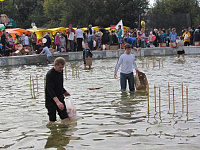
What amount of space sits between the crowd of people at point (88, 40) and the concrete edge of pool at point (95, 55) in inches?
33.3

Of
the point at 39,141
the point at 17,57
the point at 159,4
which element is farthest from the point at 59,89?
the point at 159,4

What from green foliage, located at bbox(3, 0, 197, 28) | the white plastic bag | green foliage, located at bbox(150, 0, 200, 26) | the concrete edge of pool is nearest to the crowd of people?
the concrete edge of pool

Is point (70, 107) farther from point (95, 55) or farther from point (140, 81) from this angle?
point (95, 55)

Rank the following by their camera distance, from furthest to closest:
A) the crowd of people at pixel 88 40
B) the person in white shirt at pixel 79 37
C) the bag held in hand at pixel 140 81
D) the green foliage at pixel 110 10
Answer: the green foliage at pixel 110 10 < the person in white shirt at pixel 79 37 < the crowd of people at pixel 88 40 < the bag held in hand at pixel 140 81

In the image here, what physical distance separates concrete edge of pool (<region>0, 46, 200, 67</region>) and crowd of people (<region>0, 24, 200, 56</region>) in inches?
33.3

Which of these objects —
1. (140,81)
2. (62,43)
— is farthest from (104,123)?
(62,43)

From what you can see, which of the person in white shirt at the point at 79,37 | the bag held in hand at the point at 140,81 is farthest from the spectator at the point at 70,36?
the bag held in hand at the point at 140,81

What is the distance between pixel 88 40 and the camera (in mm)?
33719

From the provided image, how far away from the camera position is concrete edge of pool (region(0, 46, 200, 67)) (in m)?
29.1

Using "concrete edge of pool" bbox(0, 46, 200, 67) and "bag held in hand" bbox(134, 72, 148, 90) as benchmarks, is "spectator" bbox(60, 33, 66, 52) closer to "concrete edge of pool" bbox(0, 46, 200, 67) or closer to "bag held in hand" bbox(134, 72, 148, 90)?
"concrete edge of pool" bbox(0, 46, 200, 67)

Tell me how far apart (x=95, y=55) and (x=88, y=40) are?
1183 mm

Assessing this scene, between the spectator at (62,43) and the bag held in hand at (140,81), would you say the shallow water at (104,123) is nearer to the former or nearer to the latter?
the bag held in hand at (140,81)

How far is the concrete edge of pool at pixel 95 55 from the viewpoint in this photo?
29.1m

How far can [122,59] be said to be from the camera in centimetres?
1429
